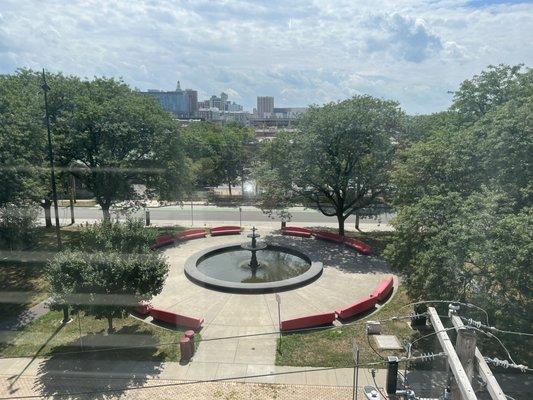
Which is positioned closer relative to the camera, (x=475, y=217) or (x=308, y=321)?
(x=475, y=217)

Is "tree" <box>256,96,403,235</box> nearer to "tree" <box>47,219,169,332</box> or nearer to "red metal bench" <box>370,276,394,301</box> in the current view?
"red metal bench" <box>370,276,394,301</box>

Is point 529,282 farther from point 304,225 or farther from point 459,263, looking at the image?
point 304,225

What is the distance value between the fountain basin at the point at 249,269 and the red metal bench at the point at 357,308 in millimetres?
3042

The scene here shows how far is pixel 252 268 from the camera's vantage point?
780 inches

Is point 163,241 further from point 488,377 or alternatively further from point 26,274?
point 488,377

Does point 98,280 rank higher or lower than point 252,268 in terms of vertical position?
higher

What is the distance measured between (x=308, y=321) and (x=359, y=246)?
360 inches

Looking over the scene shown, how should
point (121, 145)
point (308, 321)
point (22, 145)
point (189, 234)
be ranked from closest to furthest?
point (308, 321), point (22, 145), point (121, 145), point (189, 234)

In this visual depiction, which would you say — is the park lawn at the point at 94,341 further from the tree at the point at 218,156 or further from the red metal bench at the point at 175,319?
the tree at the point at 218,156

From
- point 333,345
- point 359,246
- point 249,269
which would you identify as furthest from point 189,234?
point 333,345

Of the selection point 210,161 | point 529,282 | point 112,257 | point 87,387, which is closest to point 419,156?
point 529,282

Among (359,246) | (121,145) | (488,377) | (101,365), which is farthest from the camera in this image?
(121,145)

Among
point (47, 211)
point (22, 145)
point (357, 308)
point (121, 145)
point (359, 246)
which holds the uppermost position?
point (121, 145)

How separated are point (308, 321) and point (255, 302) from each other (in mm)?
2875
